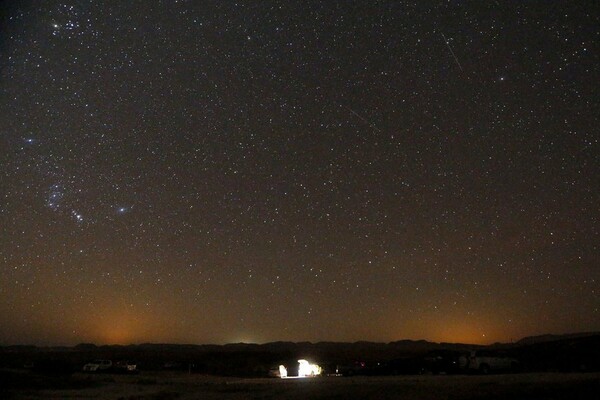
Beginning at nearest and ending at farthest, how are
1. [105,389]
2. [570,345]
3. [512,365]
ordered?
[105,389]
[512,365]
[570,345]

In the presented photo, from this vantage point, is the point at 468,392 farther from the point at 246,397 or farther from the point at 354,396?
the point at 246,397

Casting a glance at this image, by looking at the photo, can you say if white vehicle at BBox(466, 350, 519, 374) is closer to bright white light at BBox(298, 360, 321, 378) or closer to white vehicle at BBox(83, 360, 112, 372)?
bright white light at BBox(298, 360, 321, 378)

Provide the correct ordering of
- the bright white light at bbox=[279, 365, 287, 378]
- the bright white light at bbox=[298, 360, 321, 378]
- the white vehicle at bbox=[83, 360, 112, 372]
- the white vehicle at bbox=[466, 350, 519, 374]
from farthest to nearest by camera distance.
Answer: the white vehicle at bbox=[83, 360, 112, 372] < the bright white light at bbox=[298, 360, 321, 378] < the bright white light at bbox=[279, 365, 287, 378] < the white vehicle at bbox=[466, 350, 519, 374]

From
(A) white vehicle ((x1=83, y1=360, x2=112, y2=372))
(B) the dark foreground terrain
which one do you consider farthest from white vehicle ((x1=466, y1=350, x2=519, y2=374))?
(A) white vehicle ((x1=83, y1=360, x2=112, y2=372))

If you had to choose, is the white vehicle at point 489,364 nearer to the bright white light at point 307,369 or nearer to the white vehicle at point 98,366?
the bright white light at point 307,369

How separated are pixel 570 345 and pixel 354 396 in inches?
1628

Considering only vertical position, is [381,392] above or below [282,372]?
above

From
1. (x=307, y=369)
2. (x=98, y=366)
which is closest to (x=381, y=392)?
(x=307, y=369)

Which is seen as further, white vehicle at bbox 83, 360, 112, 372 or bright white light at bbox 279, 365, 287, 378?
white vehicle at bbox 83, 360, 112, 372

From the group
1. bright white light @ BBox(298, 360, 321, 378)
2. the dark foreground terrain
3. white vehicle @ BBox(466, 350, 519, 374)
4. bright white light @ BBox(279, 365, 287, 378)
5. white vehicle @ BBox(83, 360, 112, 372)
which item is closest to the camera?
the dark foreground terrain

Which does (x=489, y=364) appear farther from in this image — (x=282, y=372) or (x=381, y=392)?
(x=282, y=372)

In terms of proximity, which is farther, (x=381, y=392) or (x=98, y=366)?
(x=98, y=366)

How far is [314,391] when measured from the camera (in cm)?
2356

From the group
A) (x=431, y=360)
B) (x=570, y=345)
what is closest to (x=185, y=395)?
(x=431, y=360)
